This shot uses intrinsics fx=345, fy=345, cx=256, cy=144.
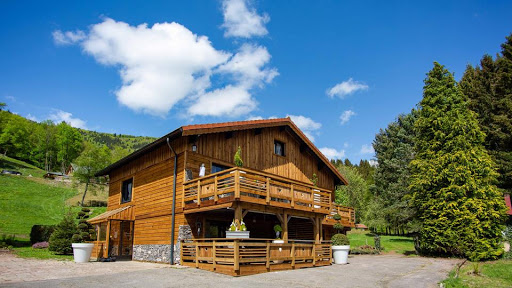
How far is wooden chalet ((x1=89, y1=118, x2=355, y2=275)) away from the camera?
42.4ft

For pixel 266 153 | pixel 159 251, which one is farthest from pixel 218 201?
pixel 266 153

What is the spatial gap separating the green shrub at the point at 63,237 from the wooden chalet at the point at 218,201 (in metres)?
1.43

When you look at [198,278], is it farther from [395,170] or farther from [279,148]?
[395,170]

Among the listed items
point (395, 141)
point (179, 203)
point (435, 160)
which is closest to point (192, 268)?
point (179, 203)

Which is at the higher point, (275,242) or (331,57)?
(331,57)

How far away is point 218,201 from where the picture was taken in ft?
43.1

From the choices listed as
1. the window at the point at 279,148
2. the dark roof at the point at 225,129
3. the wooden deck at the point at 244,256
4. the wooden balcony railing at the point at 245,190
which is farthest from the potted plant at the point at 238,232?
the window at the point at 279,148

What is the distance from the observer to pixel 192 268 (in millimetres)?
13070

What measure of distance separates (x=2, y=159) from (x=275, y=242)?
7631cm

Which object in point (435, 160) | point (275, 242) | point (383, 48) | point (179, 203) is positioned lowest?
point (275, 242)

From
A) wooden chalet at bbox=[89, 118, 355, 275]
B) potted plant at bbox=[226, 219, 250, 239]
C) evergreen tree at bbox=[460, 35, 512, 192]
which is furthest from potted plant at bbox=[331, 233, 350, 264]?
evergreen tree at bbox=[460, 35, 512, 192]

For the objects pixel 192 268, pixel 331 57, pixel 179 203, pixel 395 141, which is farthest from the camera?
pixel 395 141

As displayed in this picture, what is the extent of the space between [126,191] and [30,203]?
2791cm

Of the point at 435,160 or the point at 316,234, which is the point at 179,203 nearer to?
the point at 316,234
